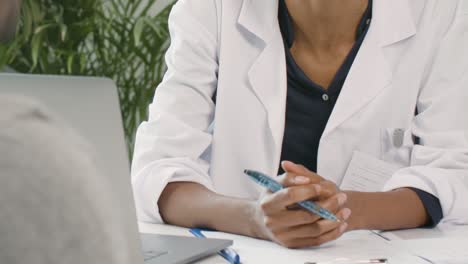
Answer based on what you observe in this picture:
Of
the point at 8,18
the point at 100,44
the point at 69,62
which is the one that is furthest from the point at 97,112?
the point at 100,44

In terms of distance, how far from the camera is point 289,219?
4.25ft

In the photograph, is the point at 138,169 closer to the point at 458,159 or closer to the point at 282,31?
the point at 282,31

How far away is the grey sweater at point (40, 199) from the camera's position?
0.88 feet

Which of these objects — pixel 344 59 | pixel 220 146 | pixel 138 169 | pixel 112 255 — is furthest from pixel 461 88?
pixel 112 255

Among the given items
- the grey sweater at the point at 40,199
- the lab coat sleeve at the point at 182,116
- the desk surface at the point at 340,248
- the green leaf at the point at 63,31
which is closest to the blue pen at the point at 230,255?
the desk surface at the point at 340,248

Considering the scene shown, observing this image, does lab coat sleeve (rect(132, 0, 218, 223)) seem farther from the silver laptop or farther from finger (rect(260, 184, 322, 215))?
the silver laptop

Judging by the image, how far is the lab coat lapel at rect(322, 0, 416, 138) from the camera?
1750 mm

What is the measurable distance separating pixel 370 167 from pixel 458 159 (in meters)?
0.22

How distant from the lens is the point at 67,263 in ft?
0.88

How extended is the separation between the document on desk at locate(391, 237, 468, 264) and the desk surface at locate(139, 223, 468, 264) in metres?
0.02

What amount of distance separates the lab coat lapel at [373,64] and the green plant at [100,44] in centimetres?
160

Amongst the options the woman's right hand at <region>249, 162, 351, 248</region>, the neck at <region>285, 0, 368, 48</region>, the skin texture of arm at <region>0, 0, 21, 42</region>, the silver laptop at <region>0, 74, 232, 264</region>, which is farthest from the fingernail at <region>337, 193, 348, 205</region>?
the skin texture of arm at <region>0, 0, 21, 42</region>

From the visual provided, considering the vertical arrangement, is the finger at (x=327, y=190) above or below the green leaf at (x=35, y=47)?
above

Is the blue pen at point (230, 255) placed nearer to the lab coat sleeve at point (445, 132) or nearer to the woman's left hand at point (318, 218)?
the woman's left hand at point (318, 218)
